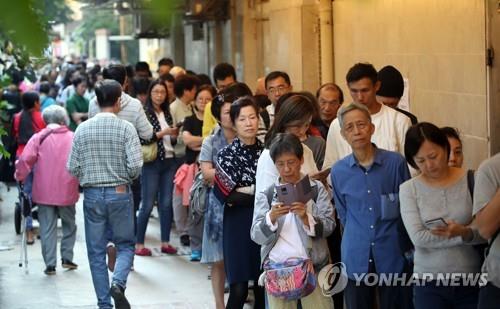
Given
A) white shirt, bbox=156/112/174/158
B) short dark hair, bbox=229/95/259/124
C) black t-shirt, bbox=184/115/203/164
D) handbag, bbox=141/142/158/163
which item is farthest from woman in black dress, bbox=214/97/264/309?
white shirt, bbox=156/112/174/158

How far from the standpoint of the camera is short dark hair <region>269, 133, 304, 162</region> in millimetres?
5945

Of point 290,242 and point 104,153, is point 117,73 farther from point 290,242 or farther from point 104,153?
point 290,242

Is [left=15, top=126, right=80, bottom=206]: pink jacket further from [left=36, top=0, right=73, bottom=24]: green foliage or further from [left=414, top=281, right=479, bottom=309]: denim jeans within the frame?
[left=36, top=0, right=73, bottom=24]: green foliage

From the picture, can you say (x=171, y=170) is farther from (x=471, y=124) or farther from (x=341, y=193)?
(x=341, y=193)

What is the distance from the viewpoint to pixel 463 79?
7.75m

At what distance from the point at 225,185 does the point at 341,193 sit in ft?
4.06

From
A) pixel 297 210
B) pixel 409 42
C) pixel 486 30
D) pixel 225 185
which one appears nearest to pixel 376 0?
pixel 297 210

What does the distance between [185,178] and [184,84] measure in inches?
56.1

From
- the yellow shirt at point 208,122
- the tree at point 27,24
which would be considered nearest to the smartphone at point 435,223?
the tree at point 27,24

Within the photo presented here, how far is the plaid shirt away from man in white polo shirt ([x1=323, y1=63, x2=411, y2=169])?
2.05 m

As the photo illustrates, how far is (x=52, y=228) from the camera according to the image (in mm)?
10344

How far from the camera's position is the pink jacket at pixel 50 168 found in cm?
1005

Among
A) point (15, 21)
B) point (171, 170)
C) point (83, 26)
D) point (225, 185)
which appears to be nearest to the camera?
point (15, 21)

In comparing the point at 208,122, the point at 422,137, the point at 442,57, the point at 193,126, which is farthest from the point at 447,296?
the point at 193,126
